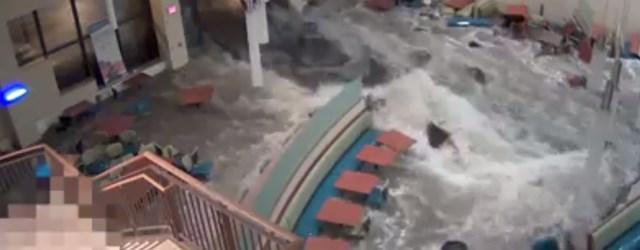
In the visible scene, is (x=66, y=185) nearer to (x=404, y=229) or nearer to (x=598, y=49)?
(x=404, y=229)

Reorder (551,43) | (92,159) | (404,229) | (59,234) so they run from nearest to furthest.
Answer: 1. (59,234)
2. (404,229)
3. (92,159)
4. (551,43)

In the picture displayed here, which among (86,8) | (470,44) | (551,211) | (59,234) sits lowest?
(551,211)

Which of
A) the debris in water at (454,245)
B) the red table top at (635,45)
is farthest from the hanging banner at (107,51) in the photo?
the red table top at (635,45)

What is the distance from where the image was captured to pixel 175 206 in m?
6.88

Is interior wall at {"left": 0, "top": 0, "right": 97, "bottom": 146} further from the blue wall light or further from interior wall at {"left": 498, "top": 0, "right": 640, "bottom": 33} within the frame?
interior wall at {"left": 498, "top": 0, "right": 640, "bottom": 33}

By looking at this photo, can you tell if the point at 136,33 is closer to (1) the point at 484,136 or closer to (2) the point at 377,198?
(2) the point at 377,198

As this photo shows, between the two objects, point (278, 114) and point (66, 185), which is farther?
point (278, 114)

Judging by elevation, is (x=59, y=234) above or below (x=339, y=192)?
above

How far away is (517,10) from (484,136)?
444 cm

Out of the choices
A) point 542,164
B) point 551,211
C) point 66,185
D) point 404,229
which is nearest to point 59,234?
point 66,185

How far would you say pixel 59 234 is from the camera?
15.5 ft

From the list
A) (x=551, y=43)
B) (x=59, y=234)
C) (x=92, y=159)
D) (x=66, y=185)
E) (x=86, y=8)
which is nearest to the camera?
(x=59, y=234)

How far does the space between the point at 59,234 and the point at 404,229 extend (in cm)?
953

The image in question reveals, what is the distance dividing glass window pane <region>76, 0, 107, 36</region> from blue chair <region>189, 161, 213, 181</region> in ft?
11.5
